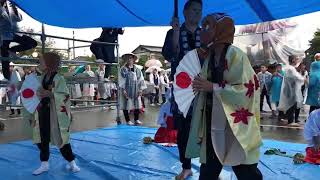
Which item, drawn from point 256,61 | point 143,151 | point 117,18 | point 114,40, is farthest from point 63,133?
point 256,61

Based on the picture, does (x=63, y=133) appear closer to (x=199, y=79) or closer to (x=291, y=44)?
(x=199, y=79)

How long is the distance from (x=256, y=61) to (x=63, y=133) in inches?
640

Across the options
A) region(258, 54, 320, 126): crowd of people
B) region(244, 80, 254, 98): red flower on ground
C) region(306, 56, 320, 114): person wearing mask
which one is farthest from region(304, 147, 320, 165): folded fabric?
region(306, 56, 320, 114): person wearing mask

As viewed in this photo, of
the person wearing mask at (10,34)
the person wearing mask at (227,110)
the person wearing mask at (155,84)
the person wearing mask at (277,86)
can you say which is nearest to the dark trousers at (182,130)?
the person wearing mask at (227,110)

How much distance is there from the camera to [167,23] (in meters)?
6.80

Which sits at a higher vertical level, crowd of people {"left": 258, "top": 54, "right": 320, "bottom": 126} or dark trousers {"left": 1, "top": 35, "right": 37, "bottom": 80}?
dark trousers {"left": 1, "top": 35, "right": 37, "bottom": 80}

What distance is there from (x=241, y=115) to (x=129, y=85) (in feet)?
21.8

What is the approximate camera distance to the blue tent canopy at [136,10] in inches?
195

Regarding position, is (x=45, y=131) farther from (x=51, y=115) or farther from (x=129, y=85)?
(x=129, y=85)

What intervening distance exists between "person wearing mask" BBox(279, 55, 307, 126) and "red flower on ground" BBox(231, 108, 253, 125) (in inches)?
291

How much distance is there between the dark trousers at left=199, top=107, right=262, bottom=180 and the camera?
2.61m

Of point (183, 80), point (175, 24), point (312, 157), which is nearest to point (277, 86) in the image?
point (312, 157)

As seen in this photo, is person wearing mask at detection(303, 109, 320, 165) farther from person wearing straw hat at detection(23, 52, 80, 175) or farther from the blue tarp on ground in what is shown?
person wearing straw hat at detection(23, 52, 80, 175)

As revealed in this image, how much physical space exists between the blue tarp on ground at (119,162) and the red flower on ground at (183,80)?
4.10 ft
